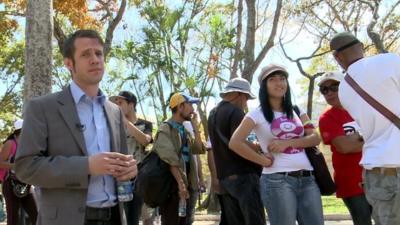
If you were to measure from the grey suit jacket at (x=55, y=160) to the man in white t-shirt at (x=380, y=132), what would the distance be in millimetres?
1827

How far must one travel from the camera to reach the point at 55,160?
2670 millimetres

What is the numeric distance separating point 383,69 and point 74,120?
1.96 metres

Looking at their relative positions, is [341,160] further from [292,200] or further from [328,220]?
[328,220]

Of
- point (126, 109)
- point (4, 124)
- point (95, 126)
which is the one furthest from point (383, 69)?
point (4, 124)

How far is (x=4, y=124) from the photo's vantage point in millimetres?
28562

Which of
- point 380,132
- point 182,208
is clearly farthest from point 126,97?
point 380,132

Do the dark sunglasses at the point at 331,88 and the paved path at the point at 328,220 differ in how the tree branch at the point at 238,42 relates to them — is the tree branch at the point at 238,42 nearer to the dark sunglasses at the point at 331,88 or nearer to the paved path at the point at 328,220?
the paved path at the point at 328,220

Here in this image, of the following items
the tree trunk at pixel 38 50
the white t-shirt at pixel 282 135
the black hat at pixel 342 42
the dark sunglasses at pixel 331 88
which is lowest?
the white t-shirt at pixel 282 135

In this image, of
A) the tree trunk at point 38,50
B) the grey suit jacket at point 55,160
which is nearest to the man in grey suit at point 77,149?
the grey suit jacket at point 55,160

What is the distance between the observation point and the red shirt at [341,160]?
473 cm

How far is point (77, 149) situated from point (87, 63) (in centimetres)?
48

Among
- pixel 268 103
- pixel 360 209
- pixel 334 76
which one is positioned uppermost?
pixel 334 76

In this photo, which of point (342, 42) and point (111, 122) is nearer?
point (111, 122)

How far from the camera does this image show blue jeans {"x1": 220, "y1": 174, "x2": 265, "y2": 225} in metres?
5.00
